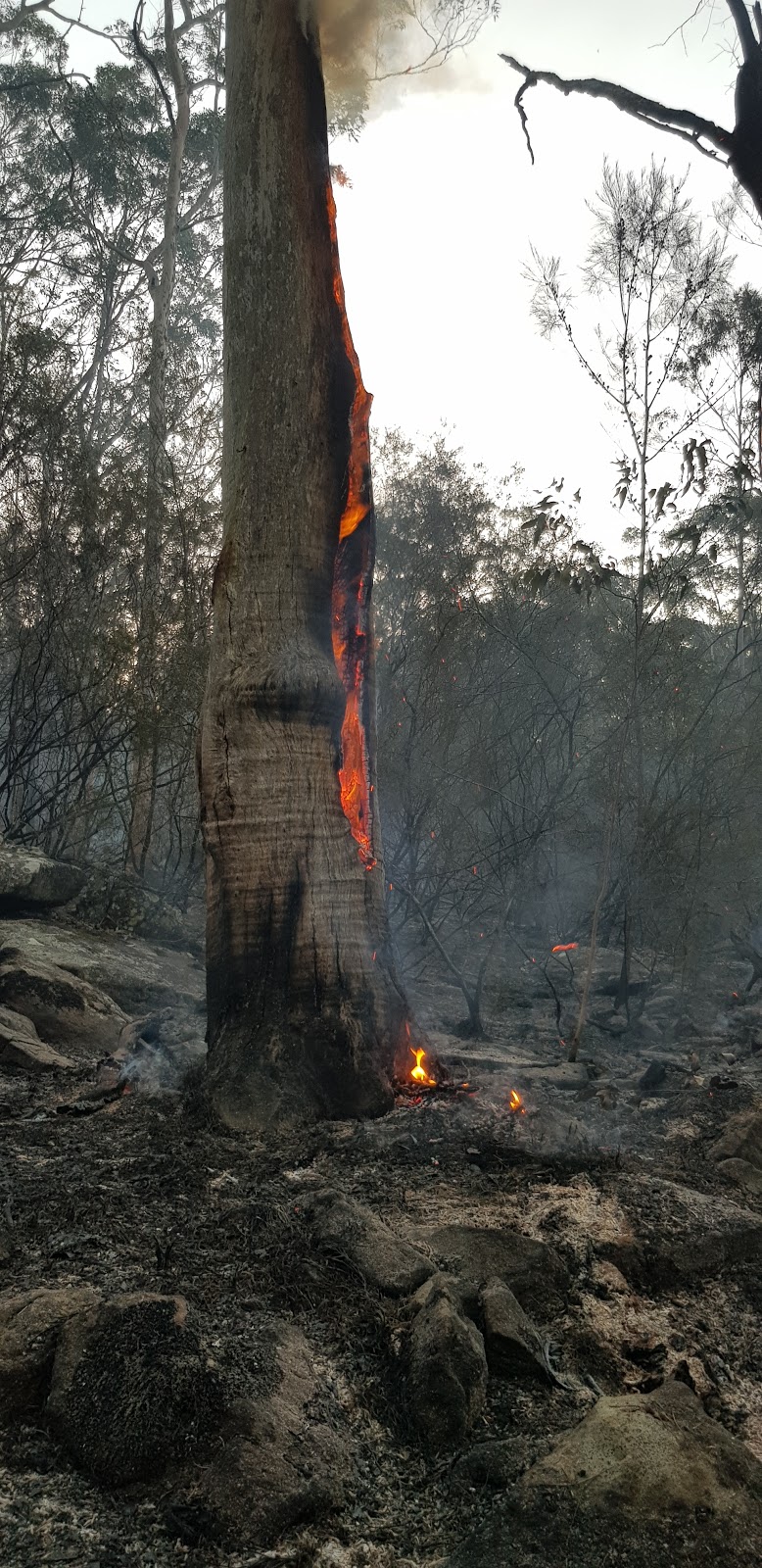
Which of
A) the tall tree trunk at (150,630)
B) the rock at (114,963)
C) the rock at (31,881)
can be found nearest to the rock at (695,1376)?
the rock at (114,963)

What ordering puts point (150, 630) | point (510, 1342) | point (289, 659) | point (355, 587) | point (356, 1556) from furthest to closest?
point (150, 630) < point (355, 587) < point (289, 659) < point (510, 1342) < point (356, 1556)

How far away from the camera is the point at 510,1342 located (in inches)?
86.1

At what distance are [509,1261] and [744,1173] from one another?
53.7 inches

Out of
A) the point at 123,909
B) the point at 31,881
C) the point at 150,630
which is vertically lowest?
the point at 123,909

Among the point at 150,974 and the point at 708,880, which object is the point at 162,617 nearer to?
the point at 150,974

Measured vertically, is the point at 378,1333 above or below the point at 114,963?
below

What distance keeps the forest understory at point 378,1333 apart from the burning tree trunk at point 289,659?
34 centimetres

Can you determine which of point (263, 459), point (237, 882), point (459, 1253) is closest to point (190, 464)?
point (263, 459)

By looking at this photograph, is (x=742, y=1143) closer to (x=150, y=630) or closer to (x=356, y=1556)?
(x=356, y=1556)

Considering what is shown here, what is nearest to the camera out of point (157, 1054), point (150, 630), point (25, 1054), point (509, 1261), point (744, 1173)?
point (509, 1261)

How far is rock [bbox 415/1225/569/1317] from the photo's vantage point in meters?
2.50

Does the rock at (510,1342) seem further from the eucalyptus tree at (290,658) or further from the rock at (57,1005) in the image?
the rock at (57,1005)

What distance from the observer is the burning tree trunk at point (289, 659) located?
383 centimetres

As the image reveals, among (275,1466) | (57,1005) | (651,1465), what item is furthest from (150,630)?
(651,1465)
